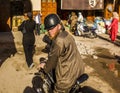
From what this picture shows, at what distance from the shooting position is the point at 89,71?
11.5 m

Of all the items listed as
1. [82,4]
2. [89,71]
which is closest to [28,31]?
[89,71]

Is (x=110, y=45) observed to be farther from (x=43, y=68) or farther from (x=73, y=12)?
(x=43, y=68)

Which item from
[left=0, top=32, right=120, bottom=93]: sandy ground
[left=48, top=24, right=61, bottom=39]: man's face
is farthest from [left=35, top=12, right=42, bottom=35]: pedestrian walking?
[left=48, top=24, right=61, bottom=39]: man's face

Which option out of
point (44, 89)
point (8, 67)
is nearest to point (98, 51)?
point (8, 67)

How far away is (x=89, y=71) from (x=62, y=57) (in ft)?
20.5

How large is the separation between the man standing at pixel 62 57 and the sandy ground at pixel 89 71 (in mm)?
2816

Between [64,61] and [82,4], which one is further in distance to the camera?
[82,4]

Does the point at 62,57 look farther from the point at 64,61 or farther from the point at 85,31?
the point at 85,31

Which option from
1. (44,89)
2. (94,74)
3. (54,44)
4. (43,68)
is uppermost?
(54,44)

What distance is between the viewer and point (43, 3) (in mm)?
20562

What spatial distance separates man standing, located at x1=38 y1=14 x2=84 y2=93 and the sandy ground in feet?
9.24

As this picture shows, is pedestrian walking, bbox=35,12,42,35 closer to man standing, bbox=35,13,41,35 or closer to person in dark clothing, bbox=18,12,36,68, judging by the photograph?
man standing, bbox=35,13,41,35

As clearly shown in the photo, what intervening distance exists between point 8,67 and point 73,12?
403 inches

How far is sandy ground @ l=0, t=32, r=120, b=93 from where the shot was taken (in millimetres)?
9672
